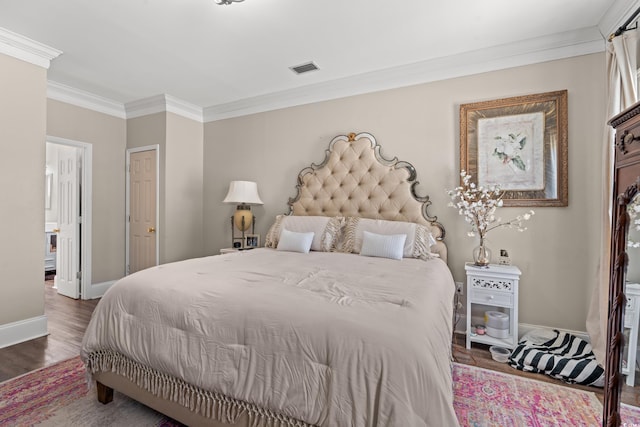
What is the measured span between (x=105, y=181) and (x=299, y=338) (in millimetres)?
4276

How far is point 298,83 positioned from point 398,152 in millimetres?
1449

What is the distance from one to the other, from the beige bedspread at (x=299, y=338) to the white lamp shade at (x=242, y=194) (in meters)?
1.80

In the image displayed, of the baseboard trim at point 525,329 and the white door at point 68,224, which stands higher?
the white door at point 68,224

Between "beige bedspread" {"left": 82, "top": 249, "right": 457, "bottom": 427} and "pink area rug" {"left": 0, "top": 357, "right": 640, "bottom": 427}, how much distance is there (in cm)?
33

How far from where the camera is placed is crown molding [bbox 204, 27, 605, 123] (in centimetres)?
259

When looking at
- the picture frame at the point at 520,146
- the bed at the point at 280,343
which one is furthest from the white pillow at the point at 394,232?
the picture frame at the point at 520,146

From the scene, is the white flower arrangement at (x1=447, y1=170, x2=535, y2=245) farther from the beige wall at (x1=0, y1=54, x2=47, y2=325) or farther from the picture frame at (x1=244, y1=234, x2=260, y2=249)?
the beige wall at (x1=0, y1=54, x2=47, y2=325)

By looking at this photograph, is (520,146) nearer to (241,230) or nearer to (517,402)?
(517,402)

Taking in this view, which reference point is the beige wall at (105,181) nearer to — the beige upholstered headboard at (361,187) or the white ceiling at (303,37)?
the white ceiling at (303,37)

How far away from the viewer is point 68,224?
13.7 feet

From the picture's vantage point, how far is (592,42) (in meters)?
2.54

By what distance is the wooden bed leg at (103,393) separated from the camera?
73.0 inches

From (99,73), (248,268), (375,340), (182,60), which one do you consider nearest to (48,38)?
(99,73)

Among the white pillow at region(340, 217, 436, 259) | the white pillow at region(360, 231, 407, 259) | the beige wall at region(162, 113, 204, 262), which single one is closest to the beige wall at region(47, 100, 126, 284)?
the beige wall at region(162, 113, 204, 262)
